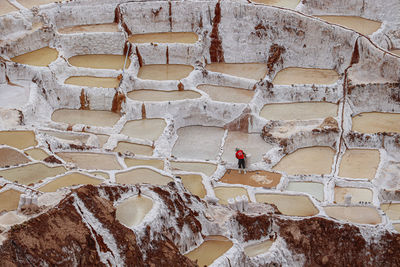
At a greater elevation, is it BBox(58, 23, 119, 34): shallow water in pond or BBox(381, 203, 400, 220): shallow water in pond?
BBox(58, 23, 119, 34): shallow water in pond

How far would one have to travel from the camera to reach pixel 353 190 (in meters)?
23.8

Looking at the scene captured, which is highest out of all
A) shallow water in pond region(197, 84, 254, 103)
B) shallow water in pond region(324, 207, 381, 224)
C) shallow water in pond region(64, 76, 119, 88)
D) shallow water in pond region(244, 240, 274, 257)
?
shallow water in pond region(64, 76, 119, 88)

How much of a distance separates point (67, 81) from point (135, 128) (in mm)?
5241

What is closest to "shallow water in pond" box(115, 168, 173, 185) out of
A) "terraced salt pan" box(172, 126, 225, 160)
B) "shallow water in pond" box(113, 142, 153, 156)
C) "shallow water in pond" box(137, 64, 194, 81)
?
"shallow water in pond" box(113, 142, 153, 156)

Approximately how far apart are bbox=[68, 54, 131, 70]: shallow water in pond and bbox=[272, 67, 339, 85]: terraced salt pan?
28.1 ft

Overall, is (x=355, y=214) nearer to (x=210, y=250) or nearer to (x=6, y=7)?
(x=210, y=250)

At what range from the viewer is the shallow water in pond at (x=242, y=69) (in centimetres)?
3266

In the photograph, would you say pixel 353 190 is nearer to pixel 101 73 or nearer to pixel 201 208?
pixel 201 208

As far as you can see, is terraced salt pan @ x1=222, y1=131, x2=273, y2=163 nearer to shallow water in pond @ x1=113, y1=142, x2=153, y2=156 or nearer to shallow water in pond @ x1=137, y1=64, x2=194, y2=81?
shallow water in pond @ x1=113, y1=142, x2=153, y2=156

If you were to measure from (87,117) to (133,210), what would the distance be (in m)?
12.3

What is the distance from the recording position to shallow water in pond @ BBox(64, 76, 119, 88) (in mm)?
30605

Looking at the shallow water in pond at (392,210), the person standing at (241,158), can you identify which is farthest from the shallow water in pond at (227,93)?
the shallow water in pond at (392,210)

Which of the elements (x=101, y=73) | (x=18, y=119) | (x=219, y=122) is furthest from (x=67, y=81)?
(x=219, y=122)

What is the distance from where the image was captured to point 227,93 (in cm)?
3114
